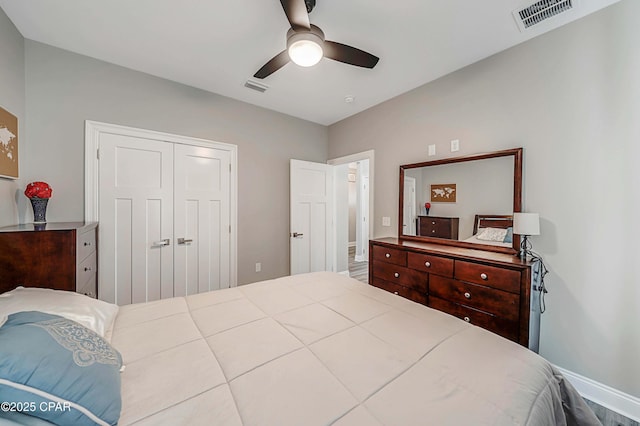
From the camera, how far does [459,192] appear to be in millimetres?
2568

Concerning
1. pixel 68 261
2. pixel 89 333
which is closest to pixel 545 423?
pixel 89 333

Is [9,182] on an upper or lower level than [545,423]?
upper

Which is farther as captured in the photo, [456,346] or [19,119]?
[19,119]

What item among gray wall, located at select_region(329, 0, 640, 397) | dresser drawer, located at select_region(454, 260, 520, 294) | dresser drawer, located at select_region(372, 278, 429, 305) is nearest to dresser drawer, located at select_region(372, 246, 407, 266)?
dresser drawer, located at select_region(372, 278, 429, 305)

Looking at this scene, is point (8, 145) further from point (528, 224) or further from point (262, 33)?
point (528, 224)

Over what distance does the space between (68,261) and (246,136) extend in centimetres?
232

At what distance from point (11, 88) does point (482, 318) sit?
4178 millimetres

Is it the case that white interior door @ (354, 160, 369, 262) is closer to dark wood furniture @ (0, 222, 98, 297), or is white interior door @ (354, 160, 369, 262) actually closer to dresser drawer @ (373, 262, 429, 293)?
dresser drawer @ (373, 262, 429, 293)

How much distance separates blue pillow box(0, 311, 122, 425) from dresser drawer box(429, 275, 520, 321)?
2282 millimetres

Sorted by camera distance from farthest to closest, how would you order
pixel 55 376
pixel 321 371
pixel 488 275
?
pixel 488 275 → pixel 321 371 → pixel 55 376

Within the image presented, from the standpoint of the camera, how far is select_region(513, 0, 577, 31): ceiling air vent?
5.57ft

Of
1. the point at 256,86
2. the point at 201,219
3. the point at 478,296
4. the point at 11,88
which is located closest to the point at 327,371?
the point at 478,296

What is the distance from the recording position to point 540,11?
1.76m

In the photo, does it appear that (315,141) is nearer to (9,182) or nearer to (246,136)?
(246,136)
